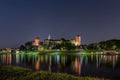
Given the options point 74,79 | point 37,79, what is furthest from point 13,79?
point 74,79

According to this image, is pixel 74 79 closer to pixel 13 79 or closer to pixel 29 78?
pixel 29 78

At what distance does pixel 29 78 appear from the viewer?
22109 millimetres

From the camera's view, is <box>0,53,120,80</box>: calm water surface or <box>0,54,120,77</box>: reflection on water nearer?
<box>0,53,120,80</box>: calm water surface

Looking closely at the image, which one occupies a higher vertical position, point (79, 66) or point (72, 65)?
point (79, 66)

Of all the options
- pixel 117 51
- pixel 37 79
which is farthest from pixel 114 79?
pixel 117 51

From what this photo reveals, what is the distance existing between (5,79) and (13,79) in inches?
33.2

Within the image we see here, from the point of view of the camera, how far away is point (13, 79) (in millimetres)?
21406

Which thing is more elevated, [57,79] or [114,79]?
[57,79]

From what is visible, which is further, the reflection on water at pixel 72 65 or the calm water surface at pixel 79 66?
the reflection on water at pixel 72 65

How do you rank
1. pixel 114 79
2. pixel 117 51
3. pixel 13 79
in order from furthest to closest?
pixel 117 51 → pixel 114 79 → pixel 13 79

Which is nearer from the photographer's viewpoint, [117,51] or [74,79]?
[74,79]

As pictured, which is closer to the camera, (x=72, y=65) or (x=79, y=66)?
(x=79, y=66)

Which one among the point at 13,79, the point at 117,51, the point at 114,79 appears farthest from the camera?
the point at 117,51

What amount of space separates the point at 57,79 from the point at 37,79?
201cm
